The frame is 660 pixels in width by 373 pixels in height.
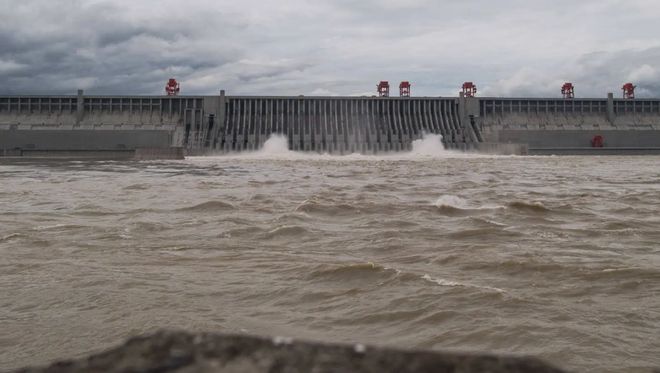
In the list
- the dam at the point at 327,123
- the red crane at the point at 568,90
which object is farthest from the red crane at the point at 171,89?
the red crane at the point at 568,90

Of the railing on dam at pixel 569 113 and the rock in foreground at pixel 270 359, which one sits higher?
the railing on dam at pixel 569 113

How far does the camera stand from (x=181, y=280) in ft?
16.4

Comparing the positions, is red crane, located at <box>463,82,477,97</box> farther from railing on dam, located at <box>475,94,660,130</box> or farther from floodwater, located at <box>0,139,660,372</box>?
floodwater, located at <box>0,139,660,372</box>

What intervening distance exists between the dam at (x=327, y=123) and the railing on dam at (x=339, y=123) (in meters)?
0.08

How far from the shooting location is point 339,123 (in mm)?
47562

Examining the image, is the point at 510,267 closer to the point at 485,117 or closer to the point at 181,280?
the point at 181,280

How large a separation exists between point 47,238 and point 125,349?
686 cm

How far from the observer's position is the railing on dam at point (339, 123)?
44438mm

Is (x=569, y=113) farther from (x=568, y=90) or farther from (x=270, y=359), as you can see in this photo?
(x=270, y=359)

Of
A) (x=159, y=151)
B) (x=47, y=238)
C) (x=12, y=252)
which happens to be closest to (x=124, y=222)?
(x=47, y=238)

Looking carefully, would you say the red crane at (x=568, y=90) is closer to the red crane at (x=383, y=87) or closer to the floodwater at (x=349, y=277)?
the red crane at (x=383, y=87)

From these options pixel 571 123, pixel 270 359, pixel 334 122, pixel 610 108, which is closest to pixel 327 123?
pixel 334 122

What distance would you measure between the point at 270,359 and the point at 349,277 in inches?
164

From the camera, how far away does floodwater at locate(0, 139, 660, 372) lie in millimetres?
3555
